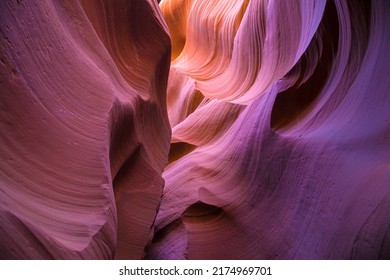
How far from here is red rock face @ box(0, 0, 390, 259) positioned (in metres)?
1.33

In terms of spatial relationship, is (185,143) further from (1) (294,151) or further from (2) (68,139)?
(2) (68,139)

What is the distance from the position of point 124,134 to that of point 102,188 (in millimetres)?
Answer: 606

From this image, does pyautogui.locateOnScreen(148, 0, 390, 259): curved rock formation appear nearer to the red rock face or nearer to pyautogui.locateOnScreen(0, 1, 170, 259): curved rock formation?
the red rock face

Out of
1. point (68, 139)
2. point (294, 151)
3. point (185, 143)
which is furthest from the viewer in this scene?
point (185, 143)

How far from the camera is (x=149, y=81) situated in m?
2.44

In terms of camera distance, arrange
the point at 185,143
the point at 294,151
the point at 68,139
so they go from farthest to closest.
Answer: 1. the point at 185,143
2. the point at 294,151
3. the point at 68,139

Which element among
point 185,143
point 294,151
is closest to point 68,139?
point 294,151

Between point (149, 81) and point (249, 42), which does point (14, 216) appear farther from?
point (249, 42)

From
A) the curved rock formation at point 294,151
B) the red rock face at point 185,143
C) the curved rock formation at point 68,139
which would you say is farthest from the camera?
the curved rock formation at point 294,151

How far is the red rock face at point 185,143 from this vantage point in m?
1.33

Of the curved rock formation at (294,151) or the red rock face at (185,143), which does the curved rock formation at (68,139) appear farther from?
the curved rock formation at (294,151)

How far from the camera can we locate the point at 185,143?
135 inches

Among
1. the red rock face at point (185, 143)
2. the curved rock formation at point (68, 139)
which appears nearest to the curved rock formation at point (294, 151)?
the red rock face at point (185, 143)

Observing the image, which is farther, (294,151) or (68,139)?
(294,151)
